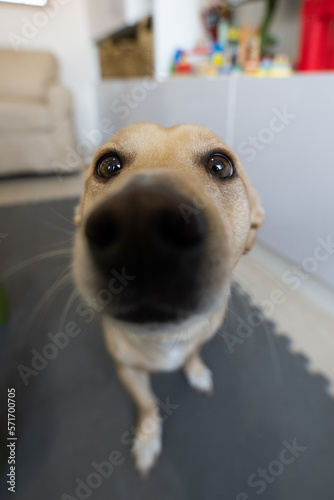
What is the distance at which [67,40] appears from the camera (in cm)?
451

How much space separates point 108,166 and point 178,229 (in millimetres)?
519

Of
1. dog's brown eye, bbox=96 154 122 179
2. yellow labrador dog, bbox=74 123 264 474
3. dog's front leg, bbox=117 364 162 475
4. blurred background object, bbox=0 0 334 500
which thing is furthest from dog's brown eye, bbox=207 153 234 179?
dog's front leg, bbox=117 364 162 475

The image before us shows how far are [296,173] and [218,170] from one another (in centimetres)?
95

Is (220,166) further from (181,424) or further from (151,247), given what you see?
(181,424)

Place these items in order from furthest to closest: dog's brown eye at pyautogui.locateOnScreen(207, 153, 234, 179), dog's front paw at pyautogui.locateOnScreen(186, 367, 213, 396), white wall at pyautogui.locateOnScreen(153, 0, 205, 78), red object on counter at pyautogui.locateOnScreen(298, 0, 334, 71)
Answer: white wall at pyautogui.locateOnScreen(153, 0, 205, 78), red object on counter at pyautogui.locateOnScreen(298, 0, 334, 71), dog's front paw at pyautogui.locateOnScreen(186, 367, 213, 396), dog's brown eye at pyautogui.locateOnScreen(207, 153, 234, 179)

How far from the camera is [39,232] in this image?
7.25 feet

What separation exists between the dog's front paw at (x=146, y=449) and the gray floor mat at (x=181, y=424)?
3 centimetres

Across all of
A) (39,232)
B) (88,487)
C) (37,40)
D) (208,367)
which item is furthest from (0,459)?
(37,40)

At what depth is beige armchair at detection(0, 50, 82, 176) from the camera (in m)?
3.00

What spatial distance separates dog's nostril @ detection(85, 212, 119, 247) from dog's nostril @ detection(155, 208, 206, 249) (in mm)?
70

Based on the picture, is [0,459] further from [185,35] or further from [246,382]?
[185,35]

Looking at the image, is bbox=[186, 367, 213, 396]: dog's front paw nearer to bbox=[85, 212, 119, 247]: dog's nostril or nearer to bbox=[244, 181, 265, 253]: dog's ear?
bbox=[244, 181, 265, 253]: dog's ear

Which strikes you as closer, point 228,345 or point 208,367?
point 208,367

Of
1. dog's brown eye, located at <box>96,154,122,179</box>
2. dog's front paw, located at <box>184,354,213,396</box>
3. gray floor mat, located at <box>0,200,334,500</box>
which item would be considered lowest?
gray floor mat, located at <box>0,200,334,500</box>
